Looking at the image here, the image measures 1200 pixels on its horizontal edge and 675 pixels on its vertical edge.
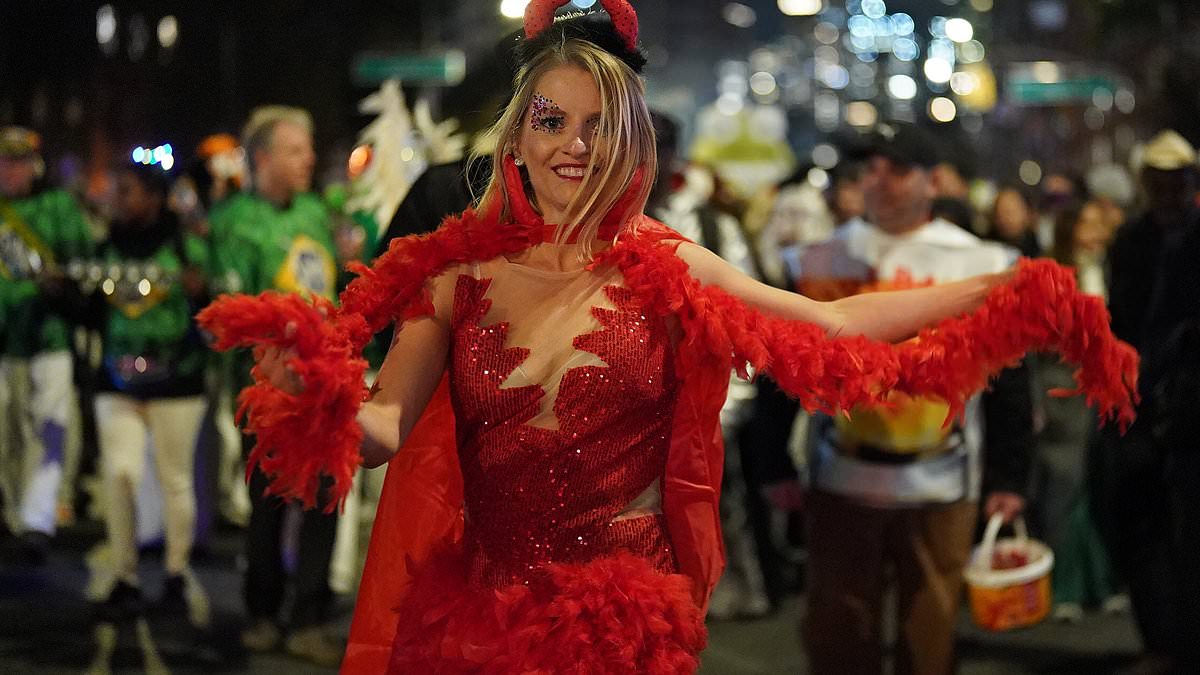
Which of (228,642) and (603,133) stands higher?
(603,133)

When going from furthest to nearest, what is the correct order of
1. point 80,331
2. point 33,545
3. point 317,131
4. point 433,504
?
point 317,131
point 80,331
point 33,545
point 433,504

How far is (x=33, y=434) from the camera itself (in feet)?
26.1

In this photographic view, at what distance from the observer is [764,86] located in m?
43.9

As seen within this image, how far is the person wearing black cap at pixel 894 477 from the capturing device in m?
4.58

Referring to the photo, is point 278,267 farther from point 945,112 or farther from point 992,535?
point 945,112

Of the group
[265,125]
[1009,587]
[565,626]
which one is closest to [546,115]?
[565,626]

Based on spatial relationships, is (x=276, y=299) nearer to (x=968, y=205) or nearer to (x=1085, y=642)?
(x=1085, y=642)

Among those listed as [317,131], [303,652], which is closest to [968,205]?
[303,652]

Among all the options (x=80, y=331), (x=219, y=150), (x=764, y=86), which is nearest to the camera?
(x=219, y=150)

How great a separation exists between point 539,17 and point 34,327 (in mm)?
5881

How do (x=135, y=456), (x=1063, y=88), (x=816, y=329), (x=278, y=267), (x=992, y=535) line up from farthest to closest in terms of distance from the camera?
(x=1063, y=88), (x=135, y=456), (x=278, y=267), (x=992, y=535), (x=816, y=329)

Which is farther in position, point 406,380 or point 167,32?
point 167,32

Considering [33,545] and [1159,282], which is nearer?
[1159,282]

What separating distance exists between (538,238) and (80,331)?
7.56 metres
